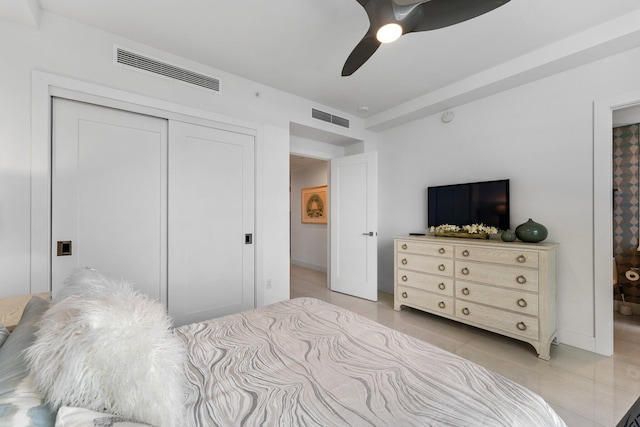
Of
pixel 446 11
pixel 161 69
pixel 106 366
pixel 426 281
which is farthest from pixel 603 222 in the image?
pixel 161 69

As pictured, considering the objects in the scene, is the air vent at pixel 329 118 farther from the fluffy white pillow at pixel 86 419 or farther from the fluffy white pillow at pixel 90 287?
the fluffy white pillow at pixel 86 419

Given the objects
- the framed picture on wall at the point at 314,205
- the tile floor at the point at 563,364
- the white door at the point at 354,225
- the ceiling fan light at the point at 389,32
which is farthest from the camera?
the framed picture on wall at the point at 314,205

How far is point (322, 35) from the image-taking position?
86.8 inches

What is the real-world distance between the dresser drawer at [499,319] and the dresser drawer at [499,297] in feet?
0.16

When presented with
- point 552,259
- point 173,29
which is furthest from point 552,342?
point 173,29

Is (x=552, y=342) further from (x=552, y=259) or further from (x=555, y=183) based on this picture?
(x=555, y=183)

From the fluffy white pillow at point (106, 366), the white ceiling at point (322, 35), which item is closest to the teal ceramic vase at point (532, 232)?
the white ceiling at point (322, 35)

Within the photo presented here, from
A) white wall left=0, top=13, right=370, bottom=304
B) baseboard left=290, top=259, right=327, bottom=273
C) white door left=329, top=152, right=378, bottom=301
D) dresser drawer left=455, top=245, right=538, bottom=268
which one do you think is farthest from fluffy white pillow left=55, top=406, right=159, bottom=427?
baseboard left=290, top=259, right=327, bottom=273

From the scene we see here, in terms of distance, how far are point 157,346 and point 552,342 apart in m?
3.28

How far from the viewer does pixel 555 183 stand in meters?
2.54

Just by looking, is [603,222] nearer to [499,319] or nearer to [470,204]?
[470,204]

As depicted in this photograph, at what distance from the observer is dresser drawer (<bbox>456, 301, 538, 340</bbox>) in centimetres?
227

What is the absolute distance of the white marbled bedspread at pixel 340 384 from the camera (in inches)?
31.7

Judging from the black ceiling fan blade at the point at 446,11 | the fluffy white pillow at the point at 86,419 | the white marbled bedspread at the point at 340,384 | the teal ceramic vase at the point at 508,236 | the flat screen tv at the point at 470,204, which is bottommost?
the white marbled bedspread at the point at 340,384
